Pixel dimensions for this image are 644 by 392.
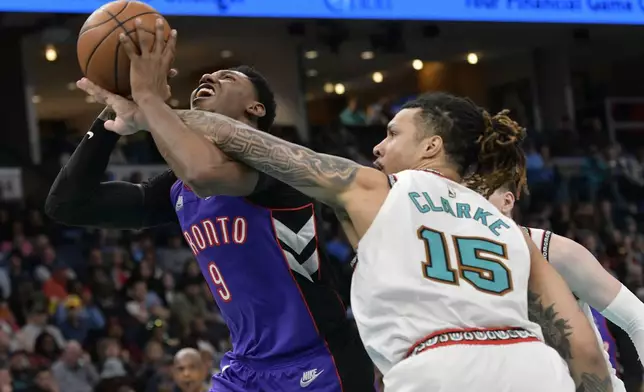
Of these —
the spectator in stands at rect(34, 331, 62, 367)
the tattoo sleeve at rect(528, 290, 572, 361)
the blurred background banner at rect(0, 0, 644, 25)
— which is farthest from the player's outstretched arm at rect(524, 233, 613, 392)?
the blurred background banner at rect(0, 0, 644, 25)

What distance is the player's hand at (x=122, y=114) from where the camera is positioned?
342 cm

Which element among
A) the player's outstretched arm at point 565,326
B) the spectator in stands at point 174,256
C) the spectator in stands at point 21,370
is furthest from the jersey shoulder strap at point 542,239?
the spectator in stands at point 174,256

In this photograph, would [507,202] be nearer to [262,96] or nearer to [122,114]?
[262,96]

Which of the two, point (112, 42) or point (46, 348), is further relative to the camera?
point (46, 348)

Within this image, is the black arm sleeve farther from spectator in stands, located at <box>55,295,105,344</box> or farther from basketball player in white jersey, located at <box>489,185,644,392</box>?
spectator in stands, located at <box>55,295,105,344</box>

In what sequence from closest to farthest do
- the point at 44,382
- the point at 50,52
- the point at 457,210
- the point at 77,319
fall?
the point at 457,210
the point at 44,382
the point at 77,319
the point at 50,52

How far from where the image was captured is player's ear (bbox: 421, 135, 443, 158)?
332 centimetres

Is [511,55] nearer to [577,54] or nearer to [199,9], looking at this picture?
[577,54]

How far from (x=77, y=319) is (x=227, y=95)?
751 cm

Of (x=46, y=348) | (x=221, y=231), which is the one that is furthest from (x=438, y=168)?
(x=46, y=348)

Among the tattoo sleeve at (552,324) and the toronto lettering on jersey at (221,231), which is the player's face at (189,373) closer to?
the toronto lettering on jersey at (221,231)

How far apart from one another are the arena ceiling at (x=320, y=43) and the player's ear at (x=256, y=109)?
11.4 m

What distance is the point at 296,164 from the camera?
124 inches

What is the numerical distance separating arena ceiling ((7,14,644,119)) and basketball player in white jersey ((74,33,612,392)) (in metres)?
12.3
